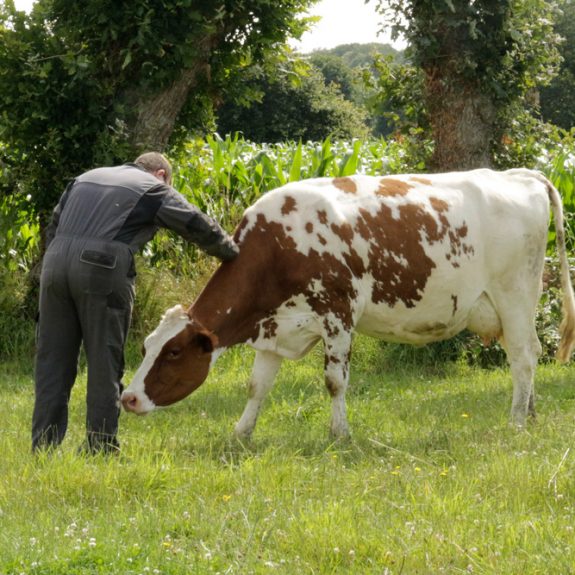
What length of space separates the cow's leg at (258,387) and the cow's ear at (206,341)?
65 cm

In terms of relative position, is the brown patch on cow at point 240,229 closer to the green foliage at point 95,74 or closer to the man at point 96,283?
the man at point 96,283

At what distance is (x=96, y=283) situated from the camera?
659 centimetres

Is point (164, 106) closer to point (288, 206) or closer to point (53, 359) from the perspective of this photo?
point (288, 206)

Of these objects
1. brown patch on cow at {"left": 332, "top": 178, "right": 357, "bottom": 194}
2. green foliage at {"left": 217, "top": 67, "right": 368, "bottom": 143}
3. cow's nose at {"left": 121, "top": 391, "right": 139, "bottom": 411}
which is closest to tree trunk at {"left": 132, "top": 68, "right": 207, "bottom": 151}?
brown patch on cow at {"left": 332, "top": 178, "right": 357, "bottom": 194}

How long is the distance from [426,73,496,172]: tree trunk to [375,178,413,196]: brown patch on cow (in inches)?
146

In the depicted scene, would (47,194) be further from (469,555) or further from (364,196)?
(469,555)

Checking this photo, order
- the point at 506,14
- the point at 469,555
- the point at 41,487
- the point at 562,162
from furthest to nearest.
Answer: the point at 562,162, the point at 506,14, the point at 41,487, the point at 469,555

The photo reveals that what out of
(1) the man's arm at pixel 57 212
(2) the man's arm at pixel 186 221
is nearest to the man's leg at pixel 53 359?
(1) the man's arm at pixel 57 212

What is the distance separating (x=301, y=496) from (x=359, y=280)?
2315mm

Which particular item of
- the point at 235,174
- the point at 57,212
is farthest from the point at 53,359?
the point at 235,174

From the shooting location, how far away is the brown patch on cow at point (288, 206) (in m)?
7.55

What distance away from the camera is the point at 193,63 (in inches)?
471

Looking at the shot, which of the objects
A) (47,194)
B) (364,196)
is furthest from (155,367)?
(47,194)

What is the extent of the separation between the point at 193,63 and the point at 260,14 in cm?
109
